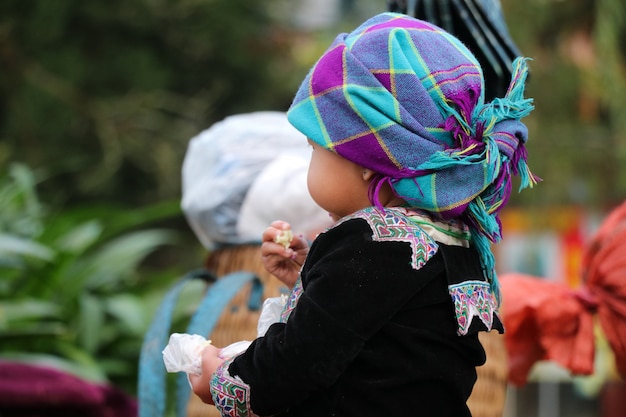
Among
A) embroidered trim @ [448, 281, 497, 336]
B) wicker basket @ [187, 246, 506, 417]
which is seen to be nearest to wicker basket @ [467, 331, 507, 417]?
wicker basket @ [187, 246, 506, 417]

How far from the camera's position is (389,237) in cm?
123

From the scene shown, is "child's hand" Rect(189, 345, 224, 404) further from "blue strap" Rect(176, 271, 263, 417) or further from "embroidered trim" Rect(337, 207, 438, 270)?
"blue strap" Rect(176, 271, 263, 417)

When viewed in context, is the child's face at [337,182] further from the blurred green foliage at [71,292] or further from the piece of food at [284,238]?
the blurred green foliage at [71,292]

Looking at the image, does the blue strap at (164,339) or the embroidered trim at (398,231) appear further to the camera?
the blue strap at (164,339)

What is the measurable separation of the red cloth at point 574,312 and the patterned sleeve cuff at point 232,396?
1.01 metres

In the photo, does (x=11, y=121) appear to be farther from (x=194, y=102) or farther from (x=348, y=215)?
(x=348, y=215)

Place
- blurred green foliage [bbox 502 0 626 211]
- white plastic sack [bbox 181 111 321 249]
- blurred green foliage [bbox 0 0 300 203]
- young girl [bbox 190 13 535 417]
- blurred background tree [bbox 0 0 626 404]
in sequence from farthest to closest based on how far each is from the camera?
blurred green foliage [bbox 0 0 300 203]
blurred green foliage [bbox 502 0 626 211]
blurred background tree [bbox 0 0 626 404]
white plastic sack [bbox 181 111 321 249]
young girl [bbox 190 13 535 417]

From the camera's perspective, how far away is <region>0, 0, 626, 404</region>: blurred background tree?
3447 millimetres

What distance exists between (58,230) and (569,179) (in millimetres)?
2871

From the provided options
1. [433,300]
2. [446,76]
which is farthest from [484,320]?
[446,76]

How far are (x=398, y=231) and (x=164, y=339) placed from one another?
0.77 metres

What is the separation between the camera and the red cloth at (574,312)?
1996mm

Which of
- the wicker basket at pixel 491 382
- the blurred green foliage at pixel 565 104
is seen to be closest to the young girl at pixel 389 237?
the wicker basket at pixel 491 382

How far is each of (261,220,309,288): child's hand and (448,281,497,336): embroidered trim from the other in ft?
0.99
